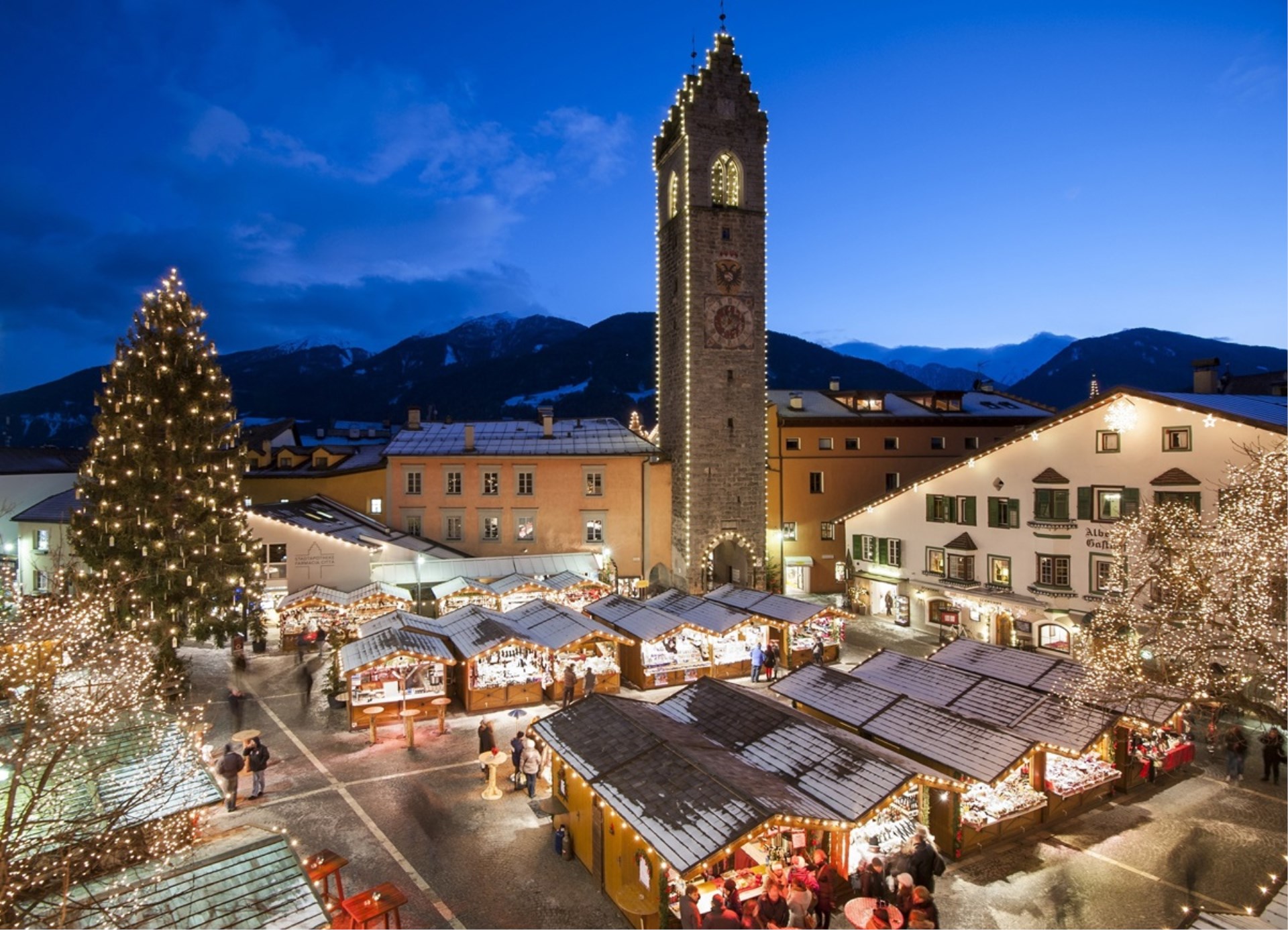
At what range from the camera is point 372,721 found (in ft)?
58.3

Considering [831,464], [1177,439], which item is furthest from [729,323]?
[1177,439]

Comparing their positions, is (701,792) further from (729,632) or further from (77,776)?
(729,632)

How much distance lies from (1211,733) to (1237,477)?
216 inches

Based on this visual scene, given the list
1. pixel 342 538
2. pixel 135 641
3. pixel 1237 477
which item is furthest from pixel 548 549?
pixel 1237 477

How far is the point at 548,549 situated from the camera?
122 feet

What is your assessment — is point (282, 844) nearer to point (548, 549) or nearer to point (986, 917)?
point (986, 917)

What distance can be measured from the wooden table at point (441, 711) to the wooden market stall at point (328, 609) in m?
8.55

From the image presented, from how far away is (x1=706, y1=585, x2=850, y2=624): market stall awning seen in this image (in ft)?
79.5

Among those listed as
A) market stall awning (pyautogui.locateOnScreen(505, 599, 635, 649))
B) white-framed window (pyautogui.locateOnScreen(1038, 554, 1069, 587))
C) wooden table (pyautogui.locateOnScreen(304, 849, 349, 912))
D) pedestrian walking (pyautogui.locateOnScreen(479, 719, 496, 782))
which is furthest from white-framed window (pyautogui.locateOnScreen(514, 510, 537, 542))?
wooden table (pyautogui.locateOnScreen(304, 849, 349, 912))

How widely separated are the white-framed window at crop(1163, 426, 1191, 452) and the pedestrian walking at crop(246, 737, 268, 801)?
25.5 meters

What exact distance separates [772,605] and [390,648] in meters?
13.1

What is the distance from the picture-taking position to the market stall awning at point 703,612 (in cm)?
2355

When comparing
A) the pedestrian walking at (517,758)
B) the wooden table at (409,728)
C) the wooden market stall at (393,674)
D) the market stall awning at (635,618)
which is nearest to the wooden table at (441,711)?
the wooden market stall at (393,674)

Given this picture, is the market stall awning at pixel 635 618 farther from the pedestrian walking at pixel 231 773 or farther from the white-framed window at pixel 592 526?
the pedestrian walking at pixel 231 773
